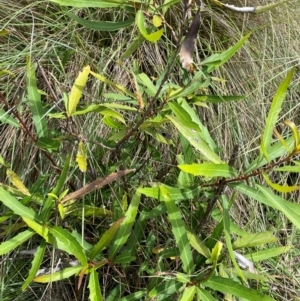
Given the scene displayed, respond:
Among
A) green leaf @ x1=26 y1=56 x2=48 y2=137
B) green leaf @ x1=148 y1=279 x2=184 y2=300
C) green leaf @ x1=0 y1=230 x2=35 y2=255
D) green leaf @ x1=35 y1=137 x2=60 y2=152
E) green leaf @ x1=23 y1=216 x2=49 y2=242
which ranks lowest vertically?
green leaf @ x1=148 y1=279 x2=184 y2=300

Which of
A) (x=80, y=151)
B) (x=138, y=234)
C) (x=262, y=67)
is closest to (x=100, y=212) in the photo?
(x=138, y=234)

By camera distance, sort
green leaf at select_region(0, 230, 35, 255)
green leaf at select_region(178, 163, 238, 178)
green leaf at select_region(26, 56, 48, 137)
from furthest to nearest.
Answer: green leaf at select_region(26, 56, 48, 137) → green leaf at select_region(0, 230, 35, 255) → green leaf at select_region(178, 163, 238, 178)

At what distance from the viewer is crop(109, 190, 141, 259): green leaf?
3.70 feet

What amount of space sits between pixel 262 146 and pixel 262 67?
0.73 meters

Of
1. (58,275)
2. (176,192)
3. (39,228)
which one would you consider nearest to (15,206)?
(39,228)

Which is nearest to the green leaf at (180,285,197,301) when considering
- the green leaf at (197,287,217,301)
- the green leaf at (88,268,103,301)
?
the green leaf at (197,287,217,301)

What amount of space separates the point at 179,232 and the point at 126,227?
12 cm

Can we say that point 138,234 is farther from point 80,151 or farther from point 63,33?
point 63,33

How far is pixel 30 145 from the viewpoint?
1.45 metres

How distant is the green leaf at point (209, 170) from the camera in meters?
0.95

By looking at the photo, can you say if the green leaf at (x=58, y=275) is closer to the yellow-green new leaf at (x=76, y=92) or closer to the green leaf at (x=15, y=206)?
the green leaf at (x=15, y=206)

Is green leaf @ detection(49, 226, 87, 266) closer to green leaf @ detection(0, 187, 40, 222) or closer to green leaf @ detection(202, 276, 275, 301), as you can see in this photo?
green leaf @ detection(0, 187, 40, 222)

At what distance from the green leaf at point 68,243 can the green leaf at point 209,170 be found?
10.7 inches

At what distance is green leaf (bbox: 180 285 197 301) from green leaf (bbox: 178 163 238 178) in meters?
0.24
